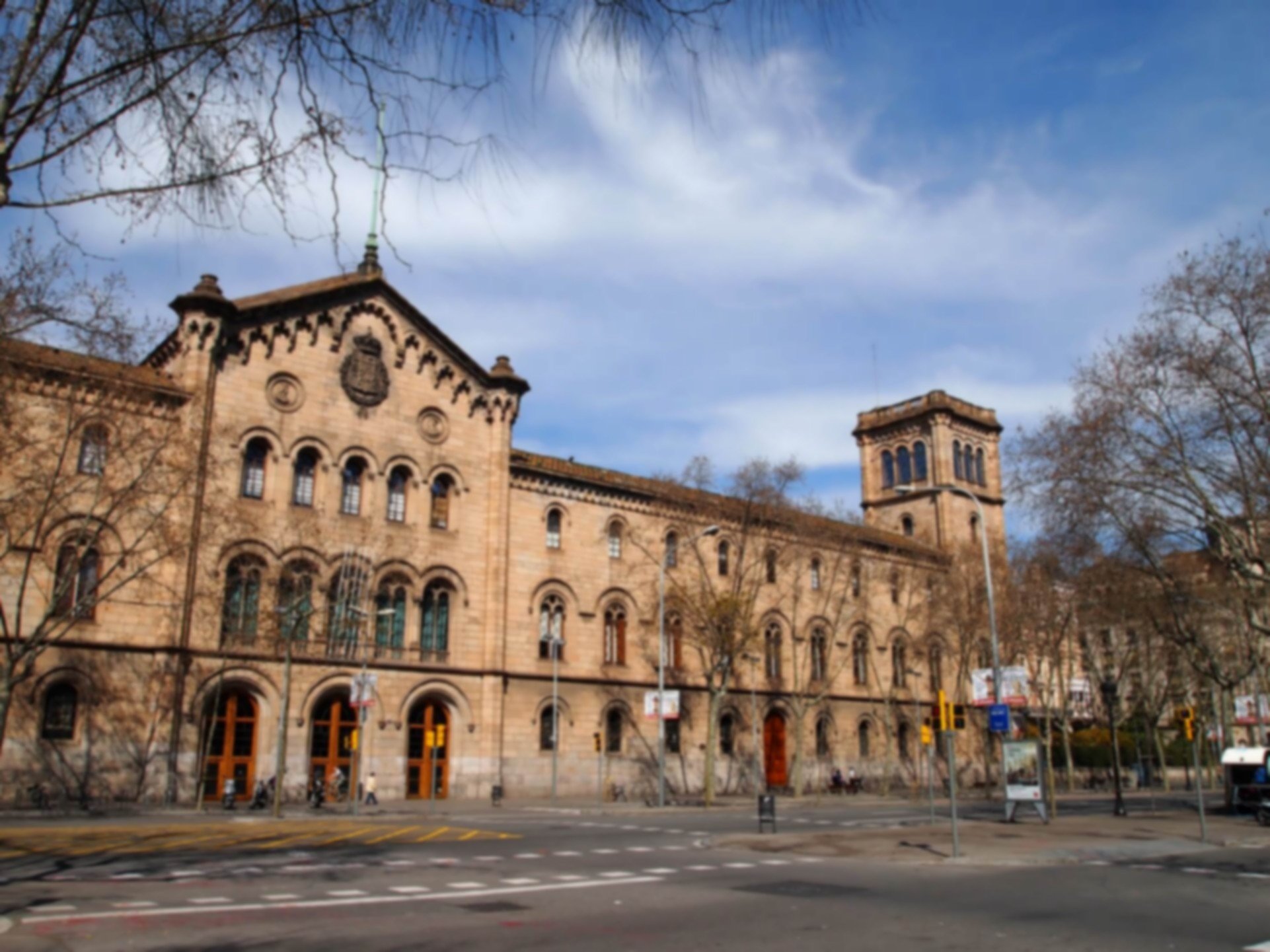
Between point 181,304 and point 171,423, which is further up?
point 181,304

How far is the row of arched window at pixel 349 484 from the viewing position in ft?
123

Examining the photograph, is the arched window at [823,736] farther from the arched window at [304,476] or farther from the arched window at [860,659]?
the arched window at [304,476]

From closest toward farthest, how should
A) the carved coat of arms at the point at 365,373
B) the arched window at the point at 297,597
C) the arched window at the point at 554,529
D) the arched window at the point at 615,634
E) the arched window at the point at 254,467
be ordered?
1. the arched window at the point at 297,597
2. the arched window at the point at 254,467
3. the carved coat of arms at the point at 365,373
4. the arched window at the point at 554,529
5. the arched window at the point at 615,634

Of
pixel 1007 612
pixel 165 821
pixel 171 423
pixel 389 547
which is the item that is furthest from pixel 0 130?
pixel 1007 612

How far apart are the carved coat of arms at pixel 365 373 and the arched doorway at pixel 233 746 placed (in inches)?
463

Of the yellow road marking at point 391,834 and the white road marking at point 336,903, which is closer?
the white road marking at point 336,903

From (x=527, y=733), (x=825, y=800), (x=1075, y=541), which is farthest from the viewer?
(x=825, y=800)

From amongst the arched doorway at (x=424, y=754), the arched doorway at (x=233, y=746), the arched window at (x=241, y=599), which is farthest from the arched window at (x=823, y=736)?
the arched window at (x=241, y=599)

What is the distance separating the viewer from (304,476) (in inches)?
1518

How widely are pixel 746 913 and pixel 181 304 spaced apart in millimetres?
31554

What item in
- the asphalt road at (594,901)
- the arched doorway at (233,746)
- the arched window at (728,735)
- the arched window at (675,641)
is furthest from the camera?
the arched window at (728,735)

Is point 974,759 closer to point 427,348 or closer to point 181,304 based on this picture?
point 427,348

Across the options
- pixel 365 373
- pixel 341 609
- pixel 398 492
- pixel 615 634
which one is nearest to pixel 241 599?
pixel 341 609

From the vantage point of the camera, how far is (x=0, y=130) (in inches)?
288
